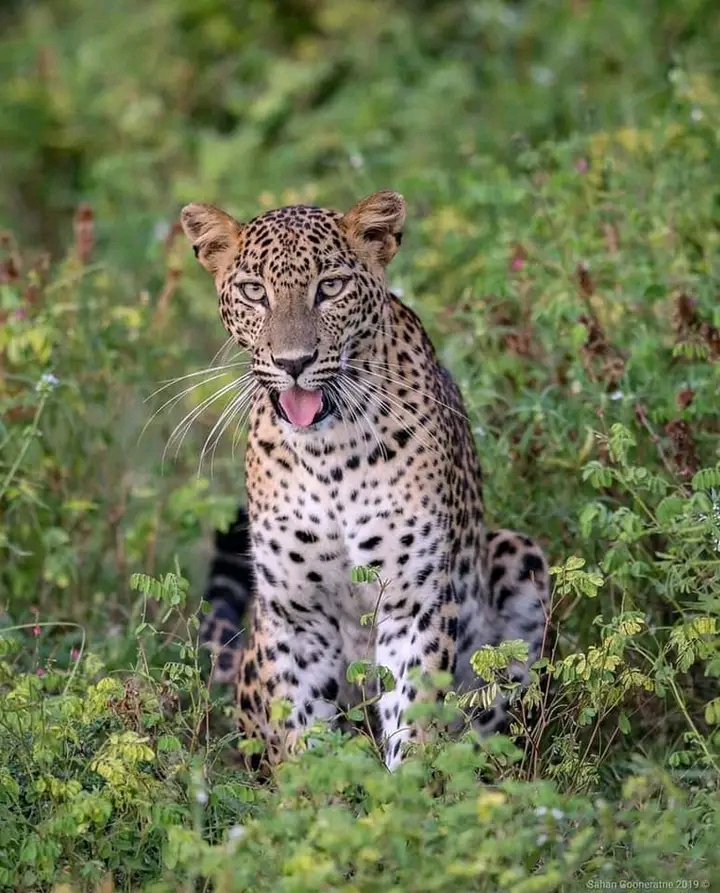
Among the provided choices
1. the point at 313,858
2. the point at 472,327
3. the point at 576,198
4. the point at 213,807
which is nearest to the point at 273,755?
the point at 213,807

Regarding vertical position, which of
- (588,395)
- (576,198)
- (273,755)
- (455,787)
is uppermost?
(576,198)

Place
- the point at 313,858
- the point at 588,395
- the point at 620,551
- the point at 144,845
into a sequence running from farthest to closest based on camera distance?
the point at 588,395
the point at 620,551
the point at 144,845
the point at 313,858

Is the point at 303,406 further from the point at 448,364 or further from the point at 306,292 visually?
the point at 448,364

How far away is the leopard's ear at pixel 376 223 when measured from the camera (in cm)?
620

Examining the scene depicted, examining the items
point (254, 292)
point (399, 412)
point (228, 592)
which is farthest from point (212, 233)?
point (228, 592)

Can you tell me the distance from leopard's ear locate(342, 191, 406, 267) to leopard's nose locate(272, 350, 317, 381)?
0.53 meters

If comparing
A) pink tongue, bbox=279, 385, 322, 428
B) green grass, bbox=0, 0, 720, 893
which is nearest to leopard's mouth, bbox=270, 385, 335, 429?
pink tongue, bbox=279, 385, 322, 428

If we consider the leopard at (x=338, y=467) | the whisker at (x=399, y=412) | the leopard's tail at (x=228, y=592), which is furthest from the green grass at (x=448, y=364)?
the whisker at (x=399, y=412)

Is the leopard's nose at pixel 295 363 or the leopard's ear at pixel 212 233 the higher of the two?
the leopard's ear at pixel 212 233

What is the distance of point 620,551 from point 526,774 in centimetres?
83

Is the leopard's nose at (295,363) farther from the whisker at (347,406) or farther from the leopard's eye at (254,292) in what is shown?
the leopard's eye at (254,292)

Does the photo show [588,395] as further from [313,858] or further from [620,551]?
[313,858]

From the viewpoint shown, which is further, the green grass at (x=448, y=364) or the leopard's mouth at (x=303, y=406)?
the leopard's mouth at (x=303, y=406)

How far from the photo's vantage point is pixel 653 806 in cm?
506
